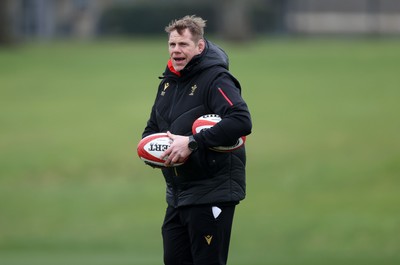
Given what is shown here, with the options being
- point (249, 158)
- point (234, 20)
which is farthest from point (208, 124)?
point (234, 20)

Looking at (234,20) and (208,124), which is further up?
(208,124)

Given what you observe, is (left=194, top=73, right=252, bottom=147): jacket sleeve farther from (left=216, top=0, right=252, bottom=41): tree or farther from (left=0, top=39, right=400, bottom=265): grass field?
(left=216, top=0, right=252, bottom=41): tree

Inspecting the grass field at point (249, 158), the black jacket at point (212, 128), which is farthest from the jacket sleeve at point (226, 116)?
the grass field at point (249, 158)

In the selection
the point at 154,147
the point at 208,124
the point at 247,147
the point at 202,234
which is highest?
the point at 208,124

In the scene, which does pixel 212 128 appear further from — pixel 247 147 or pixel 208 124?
pixel 247 147

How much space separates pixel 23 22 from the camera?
53906 millimetres

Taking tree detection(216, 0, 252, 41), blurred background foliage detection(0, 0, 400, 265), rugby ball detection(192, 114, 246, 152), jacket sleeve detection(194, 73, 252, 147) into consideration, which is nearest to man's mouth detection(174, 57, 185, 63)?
jacket sleeve detection(194, 73, 252, 147)

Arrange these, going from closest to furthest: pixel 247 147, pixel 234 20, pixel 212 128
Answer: pixel 212 128
pixel 247 147
pixel 234 20

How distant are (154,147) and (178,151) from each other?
10.2 inches

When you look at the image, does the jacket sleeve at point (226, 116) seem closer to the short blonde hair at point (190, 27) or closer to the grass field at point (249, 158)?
the short blonde hair at point (190, 27)

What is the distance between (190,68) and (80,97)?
1021 inches

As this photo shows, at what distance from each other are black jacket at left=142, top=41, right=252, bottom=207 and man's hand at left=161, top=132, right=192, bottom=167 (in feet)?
0.27

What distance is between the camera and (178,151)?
7.06 metres

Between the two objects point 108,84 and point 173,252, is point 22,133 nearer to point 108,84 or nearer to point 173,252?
point 108,84
